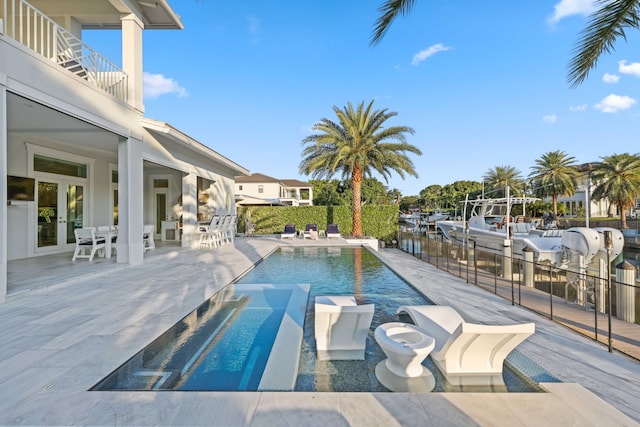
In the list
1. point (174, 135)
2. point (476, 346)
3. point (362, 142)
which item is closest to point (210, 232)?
point (174, 135)

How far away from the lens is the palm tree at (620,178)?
2583cm

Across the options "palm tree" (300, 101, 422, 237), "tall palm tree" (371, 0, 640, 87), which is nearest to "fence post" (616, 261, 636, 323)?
"tall palm tree" (371, 0, 640, 87)

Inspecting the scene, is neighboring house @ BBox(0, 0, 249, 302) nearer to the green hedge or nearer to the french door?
the french door

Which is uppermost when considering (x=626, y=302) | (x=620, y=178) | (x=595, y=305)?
(x=620, y=178)

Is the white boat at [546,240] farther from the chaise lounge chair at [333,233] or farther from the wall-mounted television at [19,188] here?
the wall-mounted television at [19,188]

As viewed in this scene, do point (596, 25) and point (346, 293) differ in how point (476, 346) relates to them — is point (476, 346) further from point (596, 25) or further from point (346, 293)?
point (596, 25)

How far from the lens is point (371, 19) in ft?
16.4

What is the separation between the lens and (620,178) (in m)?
26.3

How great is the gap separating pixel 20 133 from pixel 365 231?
16.4 meters

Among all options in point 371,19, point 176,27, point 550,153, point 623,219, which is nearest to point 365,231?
point 176,27

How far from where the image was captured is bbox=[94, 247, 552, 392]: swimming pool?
308cm

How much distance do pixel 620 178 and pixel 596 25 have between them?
29746 millimetres

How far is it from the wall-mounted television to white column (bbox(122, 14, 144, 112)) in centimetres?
350

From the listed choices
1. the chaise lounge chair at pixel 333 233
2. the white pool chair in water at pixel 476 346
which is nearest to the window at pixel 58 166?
the chaise lounge chair at pixel 333 233
